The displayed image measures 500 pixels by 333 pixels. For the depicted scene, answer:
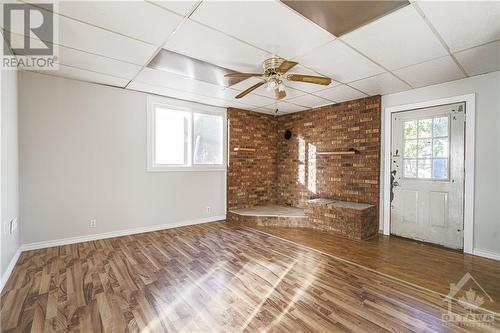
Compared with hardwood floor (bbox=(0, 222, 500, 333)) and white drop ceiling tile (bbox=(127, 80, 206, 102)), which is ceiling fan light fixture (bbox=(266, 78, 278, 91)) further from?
hardwood floor (bbox=(0, 222, 500, 333))

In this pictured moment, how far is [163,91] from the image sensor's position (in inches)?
166

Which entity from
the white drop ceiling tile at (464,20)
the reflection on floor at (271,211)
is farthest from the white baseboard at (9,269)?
the white drop ceiling tile at (464,20)

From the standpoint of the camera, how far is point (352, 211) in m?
4.01

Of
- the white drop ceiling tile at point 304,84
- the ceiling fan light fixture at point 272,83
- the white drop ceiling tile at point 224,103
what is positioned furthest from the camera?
the white drop ceiling tile at point 224,103

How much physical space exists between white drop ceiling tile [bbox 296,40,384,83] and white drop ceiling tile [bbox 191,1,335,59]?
0.18m

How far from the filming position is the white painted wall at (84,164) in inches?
132

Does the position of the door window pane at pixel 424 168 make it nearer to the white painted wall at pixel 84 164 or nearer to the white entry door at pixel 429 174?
the white entry door at pixel 429 174

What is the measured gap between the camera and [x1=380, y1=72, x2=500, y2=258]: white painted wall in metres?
3.17

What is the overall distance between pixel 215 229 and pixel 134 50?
10.6 ft

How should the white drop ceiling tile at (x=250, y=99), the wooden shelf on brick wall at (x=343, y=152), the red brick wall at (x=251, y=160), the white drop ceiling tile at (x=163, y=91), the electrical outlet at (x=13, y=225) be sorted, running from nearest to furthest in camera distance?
the electrical outlet at (x=13, y=225) → the white drop ceiling tile at (x=163, y=91) → the white drop ceiling tile at (x=250, y=99) → the wooden shelf on brick wall at (x=343, y=152) → the red brick wall at (x=251, y=160)

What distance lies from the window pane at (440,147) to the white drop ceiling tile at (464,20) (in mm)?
1610

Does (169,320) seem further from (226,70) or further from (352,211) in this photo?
(352,211)

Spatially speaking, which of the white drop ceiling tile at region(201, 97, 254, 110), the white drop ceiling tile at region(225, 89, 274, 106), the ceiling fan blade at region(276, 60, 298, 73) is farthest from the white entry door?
the white drop ceiling tile at region(201, 97, 254, 110)

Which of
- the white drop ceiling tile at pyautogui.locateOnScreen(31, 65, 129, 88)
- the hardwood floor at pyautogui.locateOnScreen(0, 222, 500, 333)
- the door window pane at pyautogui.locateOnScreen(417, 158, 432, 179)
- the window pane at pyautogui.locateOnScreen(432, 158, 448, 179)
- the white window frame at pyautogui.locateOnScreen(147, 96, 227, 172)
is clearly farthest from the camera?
the white window frame at pyautogui.locateOnScreen(147, 96, 227, 172)
